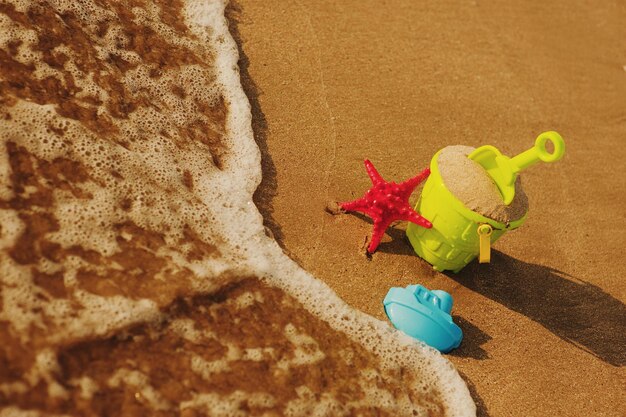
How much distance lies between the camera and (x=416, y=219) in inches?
136

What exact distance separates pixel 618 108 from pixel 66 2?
162 inches

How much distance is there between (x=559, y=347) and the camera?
3623 millimetres

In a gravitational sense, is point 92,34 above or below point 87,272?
above

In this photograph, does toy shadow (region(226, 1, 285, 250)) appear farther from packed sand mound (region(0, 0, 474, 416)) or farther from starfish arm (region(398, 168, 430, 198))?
starfish arm (region(398, 168, 430, 198))

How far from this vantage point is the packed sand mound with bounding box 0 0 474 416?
2.90 m

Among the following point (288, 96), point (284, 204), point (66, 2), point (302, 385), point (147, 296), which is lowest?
point (302, 385)

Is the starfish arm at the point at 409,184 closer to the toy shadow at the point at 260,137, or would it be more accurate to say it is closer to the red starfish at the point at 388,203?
the red starfish at the point at 388,203

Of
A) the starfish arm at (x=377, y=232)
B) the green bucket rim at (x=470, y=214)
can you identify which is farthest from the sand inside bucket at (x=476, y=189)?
the starfish arm at (x=377, y=232)

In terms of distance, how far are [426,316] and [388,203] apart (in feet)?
2.06

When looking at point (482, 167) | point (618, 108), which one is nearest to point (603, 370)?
point (482, 167)

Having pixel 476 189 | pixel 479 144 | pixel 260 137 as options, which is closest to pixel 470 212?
pixel 476 189

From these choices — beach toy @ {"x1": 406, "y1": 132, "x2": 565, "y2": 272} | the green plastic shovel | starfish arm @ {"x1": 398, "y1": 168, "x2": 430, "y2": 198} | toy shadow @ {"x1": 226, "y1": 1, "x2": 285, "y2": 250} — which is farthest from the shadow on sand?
the green plastic shovel

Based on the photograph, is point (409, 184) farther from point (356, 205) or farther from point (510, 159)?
point (510, 159)

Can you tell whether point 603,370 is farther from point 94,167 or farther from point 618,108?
point 94,167
